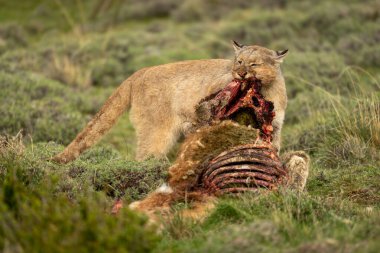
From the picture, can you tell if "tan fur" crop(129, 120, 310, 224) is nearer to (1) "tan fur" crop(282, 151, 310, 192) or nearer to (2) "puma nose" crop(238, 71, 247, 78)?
(1) "tan fur" crop(282, 151, 310, 192)

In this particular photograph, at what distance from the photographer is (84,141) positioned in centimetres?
721

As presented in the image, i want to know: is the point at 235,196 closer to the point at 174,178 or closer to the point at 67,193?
the point at 174,178

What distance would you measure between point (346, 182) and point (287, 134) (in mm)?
2690

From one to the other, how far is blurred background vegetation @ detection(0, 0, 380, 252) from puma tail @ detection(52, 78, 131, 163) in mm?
251

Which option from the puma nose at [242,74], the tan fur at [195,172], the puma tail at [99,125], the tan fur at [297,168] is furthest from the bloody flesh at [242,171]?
the puma tail at [99,125]

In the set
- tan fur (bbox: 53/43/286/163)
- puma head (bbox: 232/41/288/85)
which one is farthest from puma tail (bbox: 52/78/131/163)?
puma head (bbox: 232/41/288/85)

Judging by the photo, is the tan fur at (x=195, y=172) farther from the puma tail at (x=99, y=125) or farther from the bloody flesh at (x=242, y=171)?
the puma tail at (x=99, y=125)

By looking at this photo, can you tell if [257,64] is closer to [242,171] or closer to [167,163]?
[167,163]

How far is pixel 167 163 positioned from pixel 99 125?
3.46ft

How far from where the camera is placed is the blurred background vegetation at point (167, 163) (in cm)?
426

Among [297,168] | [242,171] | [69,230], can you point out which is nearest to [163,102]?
[297,168]

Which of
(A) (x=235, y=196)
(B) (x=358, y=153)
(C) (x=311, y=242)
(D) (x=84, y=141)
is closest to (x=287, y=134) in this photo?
(B) (x=358, y=153)

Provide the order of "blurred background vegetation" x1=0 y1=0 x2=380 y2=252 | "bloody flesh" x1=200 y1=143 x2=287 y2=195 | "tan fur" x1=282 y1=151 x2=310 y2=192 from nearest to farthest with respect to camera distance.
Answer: "blurred background vegetation" x1=0 y1=0 x2=380 y2=252 < "bloody flesh" x1=200 y1=143 x2=287 y2=195 < "tan fur" x1=282 y1=151 x2=310 y2=192

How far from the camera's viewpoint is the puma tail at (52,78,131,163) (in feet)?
23.0
